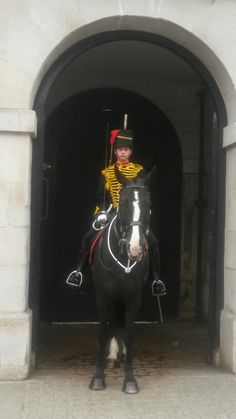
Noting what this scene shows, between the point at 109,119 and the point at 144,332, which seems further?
the point at 109,119

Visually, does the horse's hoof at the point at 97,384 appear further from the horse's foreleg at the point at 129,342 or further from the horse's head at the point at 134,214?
the horse's head at the point at 134,214

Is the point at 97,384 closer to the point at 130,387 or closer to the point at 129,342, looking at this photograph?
the point at 130,387

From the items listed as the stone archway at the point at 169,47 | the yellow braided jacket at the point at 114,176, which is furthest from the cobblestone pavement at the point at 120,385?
the yellow braided jacket at the point at 114,176

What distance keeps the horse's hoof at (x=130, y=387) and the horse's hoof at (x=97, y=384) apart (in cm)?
21

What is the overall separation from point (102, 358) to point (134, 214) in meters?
1.61

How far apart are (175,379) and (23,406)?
168 centimetres

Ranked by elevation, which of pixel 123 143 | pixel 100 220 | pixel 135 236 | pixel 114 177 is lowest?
pixel 135 236

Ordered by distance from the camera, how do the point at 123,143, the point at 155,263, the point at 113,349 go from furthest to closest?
the point at 113,349
the point at 155,263
the point at 123,143

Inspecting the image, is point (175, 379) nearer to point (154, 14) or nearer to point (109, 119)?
point (154, 14)

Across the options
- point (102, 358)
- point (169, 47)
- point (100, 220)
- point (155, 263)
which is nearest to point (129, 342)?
point (102, 358)

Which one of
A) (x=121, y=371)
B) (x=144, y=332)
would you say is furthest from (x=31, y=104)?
(x=144, y=332)

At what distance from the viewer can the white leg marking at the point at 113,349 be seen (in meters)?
6.14

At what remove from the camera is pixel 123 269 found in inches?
206

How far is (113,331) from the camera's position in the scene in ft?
19.9
